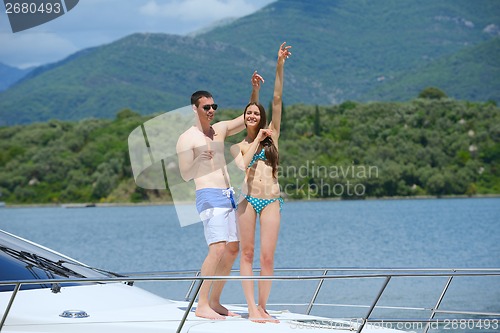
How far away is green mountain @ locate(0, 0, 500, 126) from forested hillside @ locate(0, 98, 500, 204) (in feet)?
181

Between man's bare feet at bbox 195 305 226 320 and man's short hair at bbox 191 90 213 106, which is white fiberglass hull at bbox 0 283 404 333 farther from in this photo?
man's short hair at bbox 191 90 213 106

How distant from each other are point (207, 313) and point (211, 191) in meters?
0.77

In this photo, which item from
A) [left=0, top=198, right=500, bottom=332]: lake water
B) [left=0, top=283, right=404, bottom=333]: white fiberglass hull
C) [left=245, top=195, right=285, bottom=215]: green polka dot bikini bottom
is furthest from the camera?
[left=0, top=198, right=500, bottom=332]: lake water

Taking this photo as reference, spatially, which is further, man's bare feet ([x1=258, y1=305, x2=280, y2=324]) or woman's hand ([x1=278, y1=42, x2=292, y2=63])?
woman's hand ([x1=278, y1=42, x2=292, y2=63])

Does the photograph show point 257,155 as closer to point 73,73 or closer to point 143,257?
point 143,257

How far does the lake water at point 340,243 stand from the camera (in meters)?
20.3

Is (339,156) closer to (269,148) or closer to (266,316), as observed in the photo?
(269,148)

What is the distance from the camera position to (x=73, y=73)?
17025 cm

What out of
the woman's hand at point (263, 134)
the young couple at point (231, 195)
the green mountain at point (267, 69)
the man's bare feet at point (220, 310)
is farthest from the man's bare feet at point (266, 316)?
the green mountain at point (267, 69)

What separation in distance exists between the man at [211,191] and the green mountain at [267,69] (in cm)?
12934

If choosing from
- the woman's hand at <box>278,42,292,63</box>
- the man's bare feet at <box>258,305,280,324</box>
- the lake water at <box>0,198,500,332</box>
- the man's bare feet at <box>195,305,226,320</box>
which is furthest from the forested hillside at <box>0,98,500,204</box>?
the man's bare feet at <box>195,305,226,320</box>

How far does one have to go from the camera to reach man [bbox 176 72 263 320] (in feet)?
18.0

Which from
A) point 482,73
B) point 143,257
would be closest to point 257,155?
point 143,257

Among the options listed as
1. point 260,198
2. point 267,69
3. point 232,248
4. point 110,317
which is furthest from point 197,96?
point 267,69
